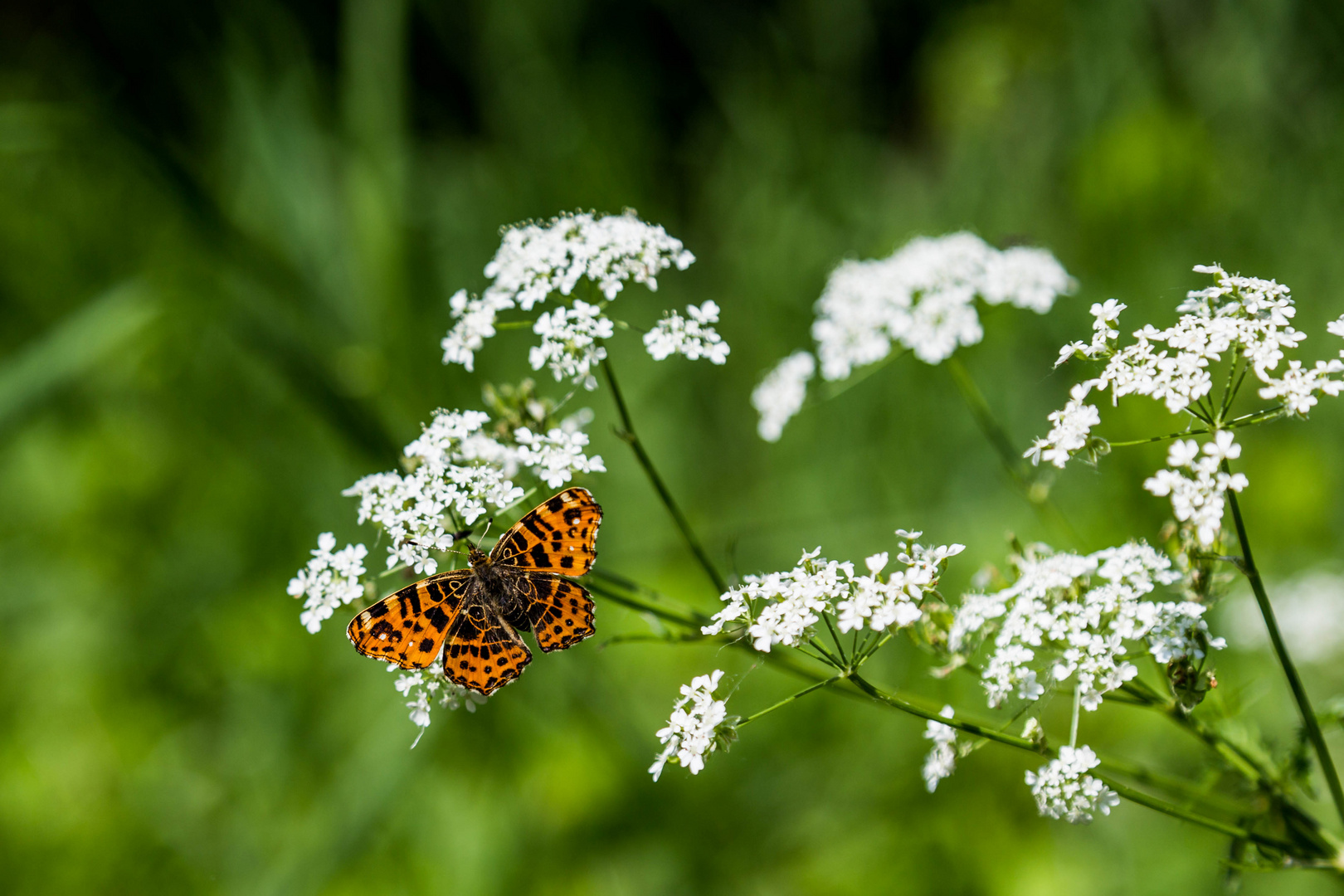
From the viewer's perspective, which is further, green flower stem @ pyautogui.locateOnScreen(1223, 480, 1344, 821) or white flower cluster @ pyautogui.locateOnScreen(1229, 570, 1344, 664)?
white flower cluster @ pyautogui.locateOnScreen(1229, 570, 1344, 664)

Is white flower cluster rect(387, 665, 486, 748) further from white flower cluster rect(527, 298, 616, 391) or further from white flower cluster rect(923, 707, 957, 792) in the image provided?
white flower cluster rect(923, 707, 957, 792)

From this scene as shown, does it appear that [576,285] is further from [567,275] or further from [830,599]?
[830,599]

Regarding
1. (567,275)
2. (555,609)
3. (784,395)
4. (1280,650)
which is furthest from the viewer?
(784,395)

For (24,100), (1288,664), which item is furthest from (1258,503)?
(24,100)

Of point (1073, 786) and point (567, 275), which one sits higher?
point (567, 275)

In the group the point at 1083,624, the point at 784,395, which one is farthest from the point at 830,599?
the point at 784,395

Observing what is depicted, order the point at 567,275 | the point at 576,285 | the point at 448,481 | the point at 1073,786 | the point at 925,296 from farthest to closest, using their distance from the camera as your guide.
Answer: the point at 925,296, the point at 576,285, the point at 567,275, the point at 448,481, the point at 1073,786

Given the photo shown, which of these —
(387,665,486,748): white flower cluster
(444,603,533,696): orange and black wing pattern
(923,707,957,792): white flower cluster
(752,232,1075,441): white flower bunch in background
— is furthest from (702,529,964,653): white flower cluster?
(752,232,1075,441): white flower bunch in background

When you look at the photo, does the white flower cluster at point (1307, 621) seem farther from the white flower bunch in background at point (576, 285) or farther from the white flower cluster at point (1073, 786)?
the white flower bunch in background at point (576, 285)
